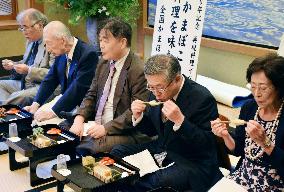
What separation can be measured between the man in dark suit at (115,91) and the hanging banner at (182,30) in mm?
420

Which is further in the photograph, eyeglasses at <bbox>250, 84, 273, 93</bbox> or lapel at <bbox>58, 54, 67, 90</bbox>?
lapel at <bbox>58, 54, 67, 90</bbox>

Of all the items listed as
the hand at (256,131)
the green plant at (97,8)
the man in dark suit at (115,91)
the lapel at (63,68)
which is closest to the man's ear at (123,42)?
the man in dark suit at (115,91)

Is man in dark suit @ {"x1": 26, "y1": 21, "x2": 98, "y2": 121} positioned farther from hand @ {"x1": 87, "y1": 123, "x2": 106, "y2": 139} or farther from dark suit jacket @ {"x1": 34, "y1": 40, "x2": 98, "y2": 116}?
hand @ {"x1": 87, "y1": 123, "x2": 106, "y2": 139}

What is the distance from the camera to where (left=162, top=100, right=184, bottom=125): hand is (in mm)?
2410

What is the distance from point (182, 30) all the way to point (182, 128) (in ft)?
4.15

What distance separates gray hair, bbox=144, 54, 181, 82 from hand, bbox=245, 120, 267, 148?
0.63 m

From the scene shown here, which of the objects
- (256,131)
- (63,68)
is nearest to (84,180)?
(256,131)

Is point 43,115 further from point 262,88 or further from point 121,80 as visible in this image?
point 262,88

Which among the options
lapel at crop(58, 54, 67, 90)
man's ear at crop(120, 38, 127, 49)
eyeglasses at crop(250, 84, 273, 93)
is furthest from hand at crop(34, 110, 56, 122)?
eyeglasses at crop(250, 84, 273, 93)

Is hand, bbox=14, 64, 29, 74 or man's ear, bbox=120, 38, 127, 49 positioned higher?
man's ear, bbox=120, 38, 127, 49

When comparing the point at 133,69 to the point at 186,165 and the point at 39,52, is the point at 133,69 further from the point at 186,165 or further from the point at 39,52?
the point at 39,52

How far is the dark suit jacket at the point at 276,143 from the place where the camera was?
6.77 feet

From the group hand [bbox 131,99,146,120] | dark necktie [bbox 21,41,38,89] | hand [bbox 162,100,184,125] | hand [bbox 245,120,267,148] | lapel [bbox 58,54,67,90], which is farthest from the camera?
dark necktie [bbox 21,41,38,89]

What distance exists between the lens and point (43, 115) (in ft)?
12.4
